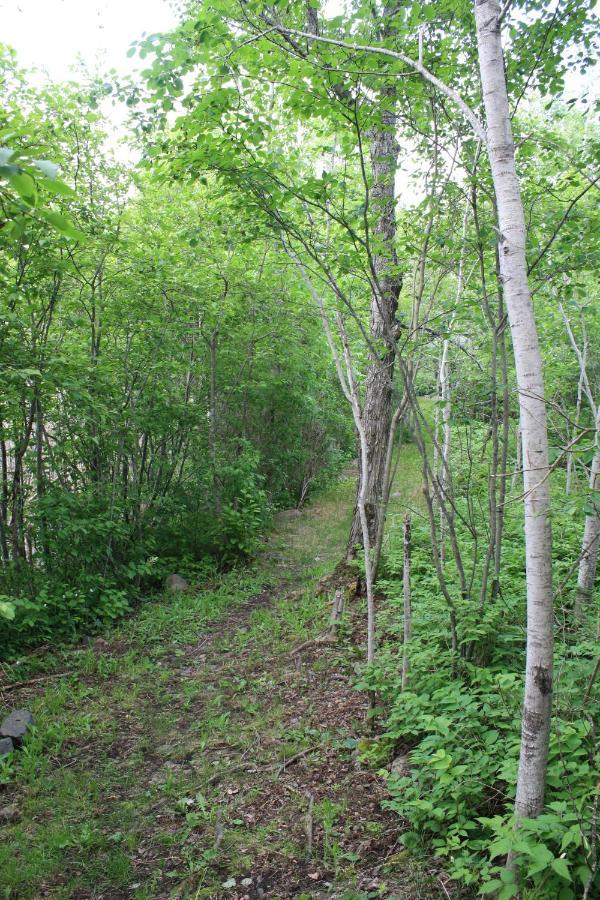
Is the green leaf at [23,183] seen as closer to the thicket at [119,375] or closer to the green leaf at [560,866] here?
the green leaf at [560,866]

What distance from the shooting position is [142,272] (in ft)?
22.1

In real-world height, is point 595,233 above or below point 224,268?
below

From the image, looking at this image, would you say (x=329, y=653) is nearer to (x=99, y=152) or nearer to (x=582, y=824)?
(x=582, y=824)

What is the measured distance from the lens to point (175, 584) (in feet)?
24.6

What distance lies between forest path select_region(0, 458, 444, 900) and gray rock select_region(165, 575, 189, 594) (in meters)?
1.03

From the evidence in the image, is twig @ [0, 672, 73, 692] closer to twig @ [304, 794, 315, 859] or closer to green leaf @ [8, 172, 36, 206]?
twig @ [304, 794, 315, 859]

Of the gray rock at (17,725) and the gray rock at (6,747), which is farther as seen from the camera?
the gray rock at (17,725)

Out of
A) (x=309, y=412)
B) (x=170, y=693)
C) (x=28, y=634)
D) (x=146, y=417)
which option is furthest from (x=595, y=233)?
(x=309, y=412)

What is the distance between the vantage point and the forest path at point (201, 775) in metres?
2.93

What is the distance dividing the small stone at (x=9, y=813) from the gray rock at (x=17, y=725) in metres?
0.68

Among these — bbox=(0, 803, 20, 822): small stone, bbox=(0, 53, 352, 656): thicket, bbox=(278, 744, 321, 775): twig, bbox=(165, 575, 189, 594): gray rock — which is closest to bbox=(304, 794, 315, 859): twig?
bbox=(278, 744, 321, 775): twig

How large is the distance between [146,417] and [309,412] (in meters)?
4.75

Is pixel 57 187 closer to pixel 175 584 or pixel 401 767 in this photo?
pixel 401 767

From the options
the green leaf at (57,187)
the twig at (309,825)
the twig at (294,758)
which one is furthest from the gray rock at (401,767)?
the green leaf at (57,187)
